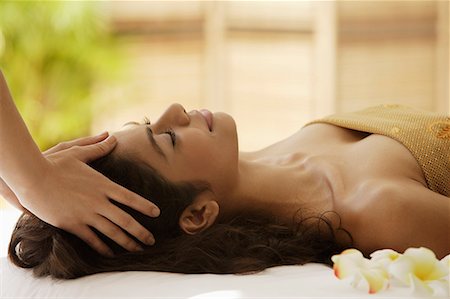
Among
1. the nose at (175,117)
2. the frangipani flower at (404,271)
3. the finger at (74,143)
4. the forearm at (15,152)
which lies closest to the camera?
the frangipani flower at (404,271)

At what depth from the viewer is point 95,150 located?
1674mm

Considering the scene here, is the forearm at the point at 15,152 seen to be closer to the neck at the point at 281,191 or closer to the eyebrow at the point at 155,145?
the eyebrow at the point at 155,145

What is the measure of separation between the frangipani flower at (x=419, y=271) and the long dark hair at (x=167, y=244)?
1.27 ft

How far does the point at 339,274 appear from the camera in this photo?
1.32m

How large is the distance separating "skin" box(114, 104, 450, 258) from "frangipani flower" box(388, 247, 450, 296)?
354mm

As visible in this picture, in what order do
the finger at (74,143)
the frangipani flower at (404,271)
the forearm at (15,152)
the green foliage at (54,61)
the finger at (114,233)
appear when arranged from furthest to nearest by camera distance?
the green foliage at (54,61)
the finger at (74,143)
the finger at (114,233)
the forearm at (15,152)
the frangipani flower at (404,271)

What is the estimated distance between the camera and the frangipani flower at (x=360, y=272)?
131 centimetres

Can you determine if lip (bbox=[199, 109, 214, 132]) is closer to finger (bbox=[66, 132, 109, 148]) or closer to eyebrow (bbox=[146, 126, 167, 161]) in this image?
eyebrow (bbox=[146, 126, 167, 161])

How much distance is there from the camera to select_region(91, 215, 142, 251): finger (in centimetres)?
159

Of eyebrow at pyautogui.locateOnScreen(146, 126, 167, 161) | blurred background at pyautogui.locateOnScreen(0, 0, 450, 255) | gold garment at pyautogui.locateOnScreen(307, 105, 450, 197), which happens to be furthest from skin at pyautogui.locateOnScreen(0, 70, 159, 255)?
blurred background at pyautogui.locateOnScreen(0, 0, 450, 255)

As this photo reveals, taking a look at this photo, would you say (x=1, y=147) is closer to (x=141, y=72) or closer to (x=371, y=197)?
(x=371, y=197)

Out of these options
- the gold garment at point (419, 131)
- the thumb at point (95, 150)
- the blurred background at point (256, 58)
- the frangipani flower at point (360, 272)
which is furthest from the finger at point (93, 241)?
the blurred background at point (256, 58)

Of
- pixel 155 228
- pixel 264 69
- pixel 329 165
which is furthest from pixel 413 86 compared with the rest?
pixel 155 228

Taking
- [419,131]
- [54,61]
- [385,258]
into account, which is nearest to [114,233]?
[385,258]
